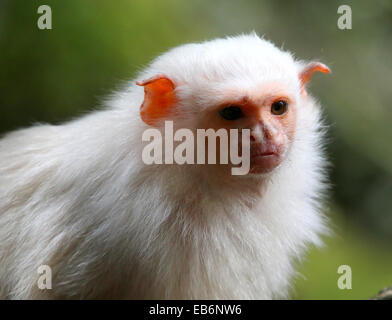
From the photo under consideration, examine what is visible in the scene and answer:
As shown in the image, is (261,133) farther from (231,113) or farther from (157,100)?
(157,100)

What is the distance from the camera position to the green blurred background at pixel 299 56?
9.95 ft

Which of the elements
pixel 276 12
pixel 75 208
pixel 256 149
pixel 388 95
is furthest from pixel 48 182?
pixel 388 95

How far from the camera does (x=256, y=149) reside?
5.31ft

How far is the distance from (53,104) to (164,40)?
838 millimetres

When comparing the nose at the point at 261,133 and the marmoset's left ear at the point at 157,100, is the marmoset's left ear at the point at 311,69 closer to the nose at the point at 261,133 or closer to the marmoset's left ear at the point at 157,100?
the nose at the point at 261,133

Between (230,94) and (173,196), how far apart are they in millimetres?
407

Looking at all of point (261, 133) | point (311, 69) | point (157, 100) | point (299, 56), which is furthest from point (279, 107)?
point (299, 56)

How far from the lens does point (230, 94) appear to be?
1624mm

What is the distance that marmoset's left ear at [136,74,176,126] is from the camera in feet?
5.53

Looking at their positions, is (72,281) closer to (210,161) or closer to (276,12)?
(210,161)

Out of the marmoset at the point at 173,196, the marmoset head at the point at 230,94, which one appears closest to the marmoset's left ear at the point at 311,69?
the marmoset at the point at 173,196

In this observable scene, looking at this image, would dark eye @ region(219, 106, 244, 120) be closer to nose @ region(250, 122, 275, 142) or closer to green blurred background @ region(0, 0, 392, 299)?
nose @ region(250, 122, 275, 142)
